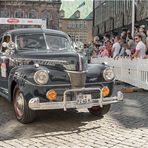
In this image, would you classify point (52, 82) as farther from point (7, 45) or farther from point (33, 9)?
point (33, 9)

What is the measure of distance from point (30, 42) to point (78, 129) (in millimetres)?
2545

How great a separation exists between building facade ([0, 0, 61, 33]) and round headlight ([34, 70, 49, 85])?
304ft

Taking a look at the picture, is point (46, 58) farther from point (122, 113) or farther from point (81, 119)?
point (122, 113)

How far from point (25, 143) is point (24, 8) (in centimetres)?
9551

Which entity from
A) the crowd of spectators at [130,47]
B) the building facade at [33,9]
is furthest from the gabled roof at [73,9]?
the crowd of spectators at [130,47]

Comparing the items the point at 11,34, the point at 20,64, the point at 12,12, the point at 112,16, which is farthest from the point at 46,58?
the point at 12,12

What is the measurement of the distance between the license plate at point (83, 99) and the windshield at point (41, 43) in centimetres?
157

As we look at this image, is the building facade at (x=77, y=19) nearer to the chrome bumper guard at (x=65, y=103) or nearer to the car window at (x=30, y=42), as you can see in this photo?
the car window at (x=30, y=42)

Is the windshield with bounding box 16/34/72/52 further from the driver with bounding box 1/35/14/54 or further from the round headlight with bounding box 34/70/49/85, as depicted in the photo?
the round headlight with bounding box 34/70/49/85

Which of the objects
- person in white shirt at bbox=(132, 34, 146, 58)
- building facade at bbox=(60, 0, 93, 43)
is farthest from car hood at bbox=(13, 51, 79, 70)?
building facade at bbox=(60, 0, 93, 43)

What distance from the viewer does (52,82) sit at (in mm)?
7230

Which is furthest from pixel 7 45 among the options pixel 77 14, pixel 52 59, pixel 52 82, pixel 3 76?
pixel 77 14

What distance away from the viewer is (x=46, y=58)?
7652mm

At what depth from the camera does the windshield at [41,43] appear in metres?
8.59
